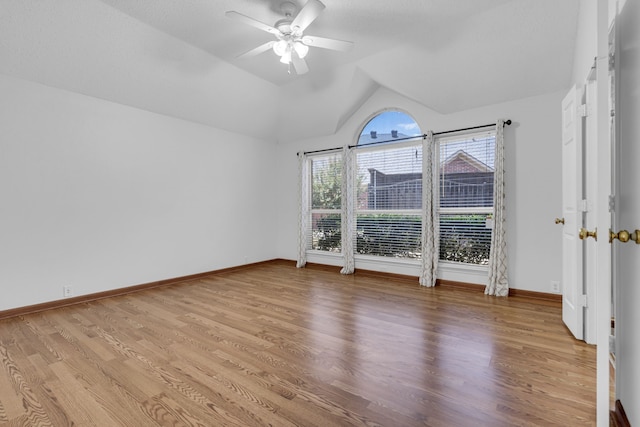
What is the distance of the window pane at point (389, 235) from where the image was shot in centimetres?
499

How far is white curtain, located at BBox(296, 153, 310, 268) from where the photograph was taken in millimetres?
6128

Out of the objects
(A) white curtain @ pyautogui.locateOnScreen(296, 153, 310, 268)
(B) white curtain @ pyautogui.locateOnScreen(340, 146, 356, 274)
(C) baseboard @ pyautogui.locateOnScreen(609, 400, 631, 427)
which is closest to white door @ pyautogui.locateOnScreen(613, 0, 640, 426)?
(C) baseboard @ pyautogui.locateOnScreen(609, 400, 631, 427)

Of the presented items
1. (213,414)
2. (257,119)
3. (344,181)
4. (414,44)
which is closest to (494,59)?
(414,44)

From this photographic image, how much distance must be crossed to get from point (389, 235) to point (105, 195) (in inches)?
169

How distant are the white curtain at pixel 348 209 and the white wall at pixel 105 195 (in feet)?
6.60

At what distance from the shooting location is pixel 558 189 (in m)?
3.75

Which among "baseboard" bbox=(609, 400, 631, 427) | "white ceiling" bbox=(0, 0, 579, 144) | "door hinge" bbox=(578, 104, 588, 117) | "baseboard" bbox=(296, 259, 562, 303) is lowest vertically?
"baseboard" bbox=(609, 400, 631, 427)

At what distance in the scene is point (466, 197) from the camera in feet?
14.7

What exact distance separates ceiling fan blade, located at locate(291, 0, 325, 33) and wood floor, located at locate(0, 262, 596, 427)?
2.84m

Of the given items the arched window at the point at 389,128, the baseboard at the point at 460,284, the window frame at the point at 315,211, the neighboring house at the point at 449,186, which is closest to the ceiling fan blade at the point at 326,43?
the arched window at the point at 389,128

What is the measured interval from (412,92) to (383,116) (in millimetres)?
842

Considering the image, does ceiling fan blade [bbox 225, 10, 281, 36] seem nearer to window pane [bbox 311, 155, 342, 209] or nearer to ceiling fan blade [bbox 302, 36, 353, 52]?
ceiling fan blade [bbox 302, 36, 353, 52]

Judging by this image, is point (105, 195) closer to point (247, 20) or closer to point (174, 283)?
point (174, 283)

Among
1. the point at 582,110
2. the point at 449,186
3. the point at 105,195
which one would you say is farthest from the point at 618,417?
the point at 105,195
